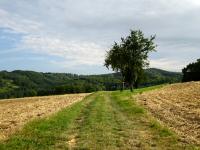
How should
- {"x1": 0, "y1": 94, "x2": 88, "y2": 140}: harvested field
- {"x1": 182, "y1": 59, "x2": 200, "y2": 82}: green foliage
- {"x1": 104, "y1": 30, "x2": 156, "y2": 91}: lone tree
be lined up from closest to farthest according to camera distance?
{"x1": 0, "y1": 94, "x2": 88, "y2": 140}: harvested field, {"x1": 104, "y1": 30, "x2": 156, "y2": 91}: lone tree, {"x1": 182, "y1": 59, "x2": 200, "y2": 82}: green foliage

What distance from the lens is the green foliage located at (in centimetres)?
14138

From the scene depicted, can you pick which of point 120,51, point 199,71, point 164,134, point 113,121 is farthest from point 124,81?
point 164,134

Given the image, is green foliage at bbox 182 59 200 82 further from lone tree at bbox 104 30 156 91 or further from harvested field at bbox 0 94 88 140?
harvested field at bbox 0 94 88 140

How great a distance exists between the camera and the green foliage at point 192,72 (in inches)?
5566

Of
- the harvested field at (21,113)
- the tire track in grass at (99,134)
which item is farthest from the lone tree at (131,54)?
the tire track in grass at (99,134)

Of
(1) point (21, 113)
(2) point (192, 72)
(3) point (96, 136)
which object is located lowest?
(1) point (21, 113)

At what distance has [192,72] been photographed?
146 meters

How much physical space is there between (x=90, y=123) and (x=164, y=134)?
6.62 meters

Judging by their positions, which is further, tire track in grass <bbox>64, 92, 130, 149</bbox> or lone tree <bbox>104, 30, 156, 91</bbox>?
lone tree <bbox>104, 30, 156, 91</bbox>

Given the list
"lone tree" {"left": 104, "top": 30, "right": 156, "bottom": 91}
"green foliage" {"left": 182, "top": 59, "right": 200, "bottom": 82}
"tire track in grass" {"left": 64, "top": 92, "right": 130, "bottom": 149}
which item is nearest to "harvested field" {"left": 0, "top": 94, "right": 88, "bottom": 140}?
"tire track in grass" {"left": 64, "top": 92, "right": 130, "bottom": 149}

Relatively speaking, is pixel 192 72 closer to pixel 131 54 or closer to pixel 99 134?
pixel 131 54

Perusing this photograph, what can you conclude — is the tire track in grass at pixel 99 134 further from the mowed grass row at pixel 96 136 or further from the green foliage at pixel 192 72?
the green foliage at pixel 192 72

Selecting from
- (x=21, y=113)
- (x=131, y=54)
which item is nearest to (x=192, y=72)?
(x=131, y=54)

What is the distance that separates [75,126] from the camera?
25.4m
